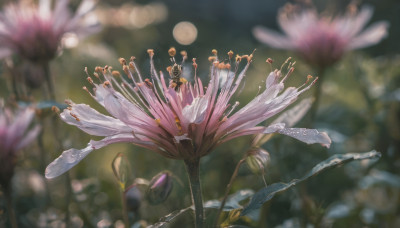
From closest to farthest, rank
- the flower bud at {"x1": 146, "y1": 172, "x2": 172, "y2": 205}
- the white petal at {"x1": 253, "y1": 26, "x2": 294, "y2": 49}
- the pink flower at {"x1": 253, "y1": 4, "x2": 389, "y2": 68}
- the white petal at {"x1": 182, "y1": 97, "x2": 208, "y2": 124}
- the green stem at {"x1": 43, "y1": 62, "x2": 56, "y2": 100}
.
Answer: the white petal at {"x1": 182, "y1": 97, "x2": 208, "y2": 124} → the flower bud at {"x1": 146, "y1": 172, "x2": 172, "y2": 205} → the green stem at {"x1": 43, "y1": 62, "x2": 56, "y2": 100} → the pink flower at {"x1": 253, "y1": 4, "x2": 389, "y2": 68} → the white petal at {"x1": 253, "y1": 26, "x2": 294, "y2": 49}

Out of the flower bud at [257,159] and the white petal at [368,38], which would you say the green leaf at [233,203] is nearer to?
the flower bud at [257,159]

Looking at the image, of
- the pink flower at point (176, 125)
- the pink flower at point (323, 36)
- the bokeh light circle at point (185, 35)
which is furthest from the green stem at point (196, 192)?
the bokeh light circle at point (185, 35)

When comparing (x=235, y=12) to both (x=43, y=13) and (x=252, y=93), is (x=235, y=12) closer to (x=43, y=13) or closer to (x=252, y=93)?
(x=252, y=93)

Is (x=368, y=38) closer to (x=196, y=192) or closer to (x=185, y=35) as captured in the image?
(x=196, y=192)

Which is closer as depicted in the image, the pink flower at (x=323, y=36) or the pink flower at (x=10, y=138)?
the pink flower at (x=10, y=138)

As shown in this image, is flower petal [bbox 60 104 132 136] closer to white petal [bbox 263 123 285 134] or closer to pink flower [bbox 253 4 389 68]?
white petal [bbox 263 123 285 134]

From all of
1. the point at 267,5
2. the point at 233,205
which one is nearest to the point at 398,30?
the point at 267,5

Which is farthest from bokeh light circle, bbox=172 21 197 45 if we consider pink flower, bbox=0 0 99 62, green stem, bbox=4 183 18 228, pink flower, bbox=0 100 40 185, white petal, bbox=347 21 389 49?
green stem, bbox=4 183 18 228
